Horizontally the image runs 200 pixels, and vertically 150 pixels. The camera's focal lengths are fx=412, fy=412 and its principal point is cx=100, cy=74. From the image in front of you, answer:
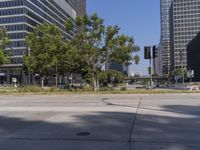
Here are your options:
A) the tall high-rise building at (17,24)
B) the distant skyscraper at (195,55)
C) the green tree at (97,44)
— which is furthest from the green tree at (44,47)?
the distant skyscraper at (195,55)

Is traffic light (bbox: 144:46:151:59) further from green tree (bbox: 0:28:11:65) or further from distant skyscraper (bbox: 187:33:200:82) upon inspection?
distant skyscraper (bbox: 187:33:200:82)

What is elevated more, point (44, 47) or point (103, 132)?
point (44, 47)

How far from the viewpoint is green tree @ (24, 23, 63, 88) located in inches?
2093

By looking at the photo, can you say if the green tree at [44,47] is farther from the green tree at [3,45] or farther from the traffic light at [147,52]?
the traffic light at [147,52]

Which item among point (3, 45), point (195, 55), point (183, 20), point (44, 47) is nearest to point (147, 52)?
point (3, 45)

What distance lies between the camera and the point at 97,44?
159 feet

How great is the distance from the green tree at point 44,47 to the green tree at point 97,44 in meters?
4.15

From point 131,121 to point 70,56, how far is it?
34039mm

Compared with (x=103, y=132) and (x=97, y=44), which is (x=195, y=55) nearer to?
(x=97, y=44)

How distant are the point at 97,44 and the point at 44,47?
51.9 ft

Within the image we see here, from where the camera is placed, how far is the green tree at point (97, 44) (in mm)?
47719

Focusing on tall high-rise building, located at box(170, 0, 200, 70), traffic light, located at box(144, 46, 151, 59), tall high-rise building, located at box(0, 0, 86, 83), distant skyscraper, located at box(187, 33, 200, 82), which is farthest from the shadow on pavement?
tall high-rise building, located at box(170, 0, 200, 70)

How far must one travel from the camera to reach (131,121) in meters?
14.2

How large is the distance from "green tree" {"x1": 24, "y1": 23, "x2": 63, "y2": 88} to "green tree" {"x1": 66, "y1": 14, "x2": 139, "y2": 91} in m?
4.15
